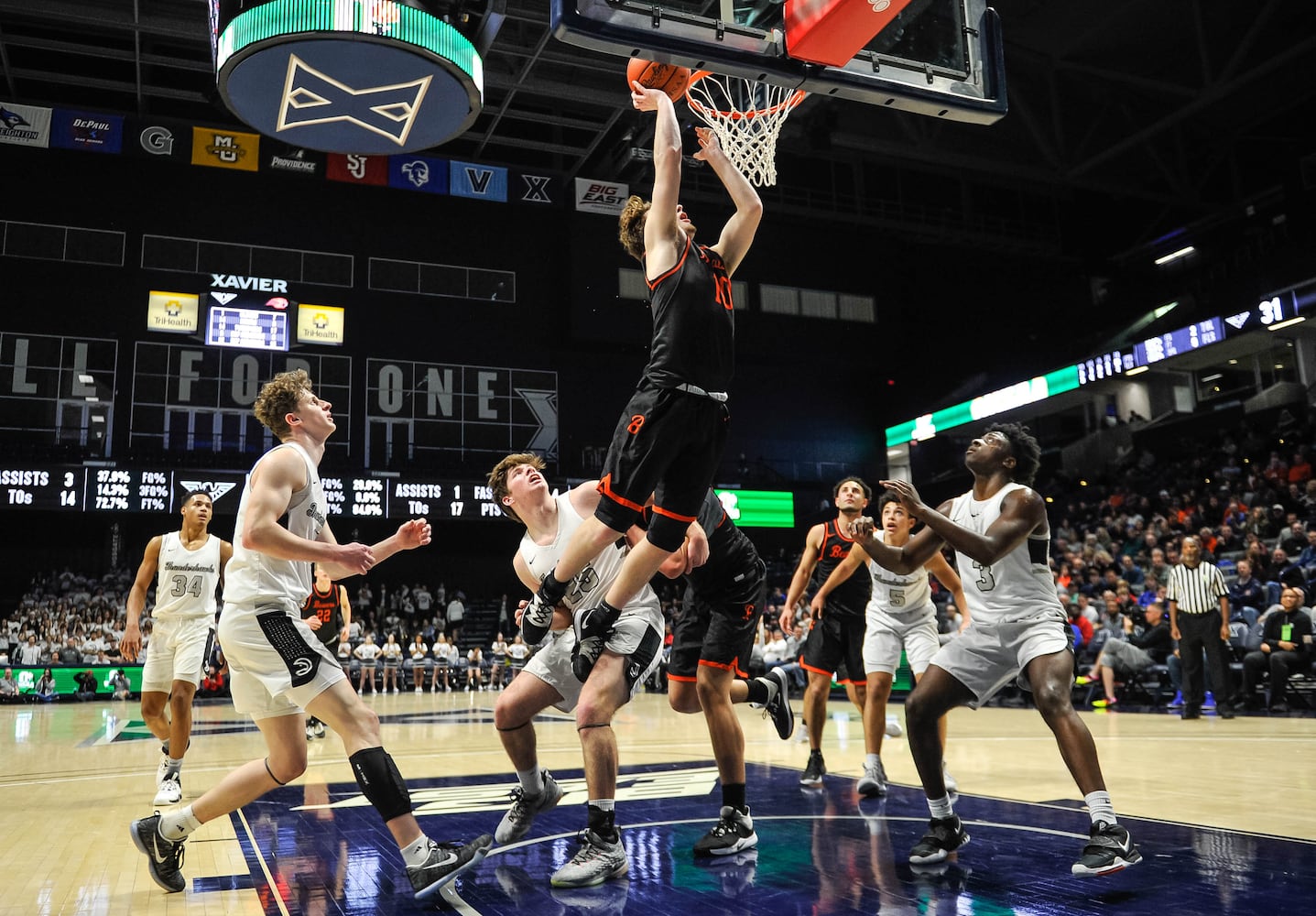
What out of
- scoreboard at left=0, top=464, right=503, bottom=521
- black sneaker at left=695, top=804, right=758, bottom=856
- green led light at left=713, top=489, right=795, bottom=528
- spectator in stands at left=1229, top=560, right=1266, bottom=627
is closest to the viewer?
black sneaker at left=695, top=804, right=758, bottom=856

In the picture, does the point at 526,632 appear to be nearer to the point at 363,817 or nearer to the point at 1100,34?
the point at 363,817

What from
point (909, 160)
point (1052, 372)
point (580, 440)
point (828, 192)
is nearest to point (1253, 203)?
point (1052, 372)

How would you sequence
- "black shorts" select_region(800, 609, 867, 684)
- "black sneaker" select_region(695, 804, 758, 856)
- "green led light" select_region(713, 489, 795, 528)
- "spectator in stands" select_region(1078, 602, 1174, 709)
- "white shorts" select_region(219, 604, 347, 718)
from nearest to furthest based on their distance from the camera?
1. "white shorts" select_region(219, 604, 347, 718)
2. "black sneaker" select_region(695, 804, 758, 856)
3. "black shorts" select_region(800, 609, 867, 684)
4. "spectator in stands" select_region(1078, 602, 1174, 709)
5. "green led light" select_region(713, 489, 795, 528)

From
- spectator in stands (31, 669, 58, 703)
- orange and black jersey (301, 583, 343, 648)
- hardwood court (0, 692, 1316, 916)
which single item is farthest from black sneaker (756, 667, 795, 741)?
spectator in stands (31, 669, 58, 703)

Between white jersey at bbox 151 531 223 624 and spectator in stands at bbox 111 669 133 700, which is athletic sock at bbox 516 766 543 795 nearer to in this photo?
white jersey at bbox 151 531 223 624

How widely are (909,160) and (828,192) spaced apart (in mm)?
2586

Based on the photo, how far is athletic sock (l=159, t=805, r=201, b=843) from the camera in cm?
383

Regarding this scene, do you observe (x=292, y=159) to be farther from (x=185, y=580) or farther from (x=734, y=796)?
(x=734, y=796)

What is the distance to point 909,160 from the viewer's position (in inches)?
1118

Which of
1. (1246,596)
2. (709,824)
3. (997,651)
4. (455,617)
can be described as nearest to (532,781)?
(709,824)

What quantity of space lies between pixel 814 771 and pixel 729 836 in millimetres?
2351

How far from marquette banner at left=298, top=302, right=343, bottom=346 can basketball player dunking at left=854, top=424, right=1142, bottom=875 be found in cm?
2206

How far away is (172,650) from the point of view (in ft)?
21.8

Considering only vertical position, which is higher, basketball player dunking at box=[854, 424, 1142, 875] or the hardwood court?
basketball player dunking at box=[854, 424, 1142, 875]
